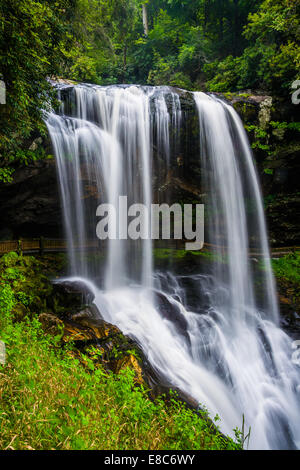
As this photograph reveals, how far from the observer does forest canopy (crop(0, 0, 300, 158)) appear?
16.5ft

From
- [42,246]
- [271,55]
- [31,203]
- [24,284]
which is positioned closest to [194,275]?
[42,246]

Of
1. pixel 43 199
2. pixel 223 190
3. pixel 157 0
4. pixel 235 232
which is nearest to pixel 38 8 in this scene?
pixel 43 199

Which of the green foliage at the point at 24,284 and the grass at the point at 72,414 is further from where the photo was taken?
the green foliage at the point at 24,284

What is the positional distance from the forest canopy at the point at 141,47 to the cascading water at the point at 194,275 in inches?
104

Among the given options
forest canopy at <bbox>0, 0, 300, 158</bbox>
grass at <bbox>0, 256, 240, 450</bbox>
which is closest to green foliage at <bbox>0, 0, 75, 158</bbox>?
forest canopy at <bbox>0, 0, 300, 158</bbox>

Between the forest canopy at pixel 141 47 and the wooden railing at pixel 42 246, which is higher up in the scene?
the forest canopy at pixel 141 47

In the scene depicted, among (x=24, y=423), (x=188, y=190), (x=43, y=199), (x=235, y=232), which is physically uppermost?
(x=188, y=190)

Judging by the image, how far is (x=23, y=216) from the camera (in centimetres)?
1055

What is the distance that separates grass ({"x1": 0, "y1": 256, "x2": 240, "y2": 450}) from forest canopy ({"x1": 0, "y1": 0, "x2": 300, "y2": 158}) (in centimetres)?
491

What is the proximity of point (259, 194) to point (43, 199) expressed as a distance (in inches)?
414

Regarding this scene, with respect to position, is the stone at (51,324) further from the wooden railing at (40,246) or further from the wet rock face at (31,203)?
the wet rock face at (31,203)

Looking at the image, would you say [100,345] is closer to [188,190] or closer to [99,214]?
[99,214]

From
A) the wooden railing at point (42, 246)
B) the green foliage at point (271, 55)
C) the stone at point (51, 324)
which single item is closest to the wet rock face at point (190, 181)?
the green foliage at point (271, 55)

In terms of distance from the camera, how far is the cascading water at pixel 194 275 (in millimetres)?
5965
